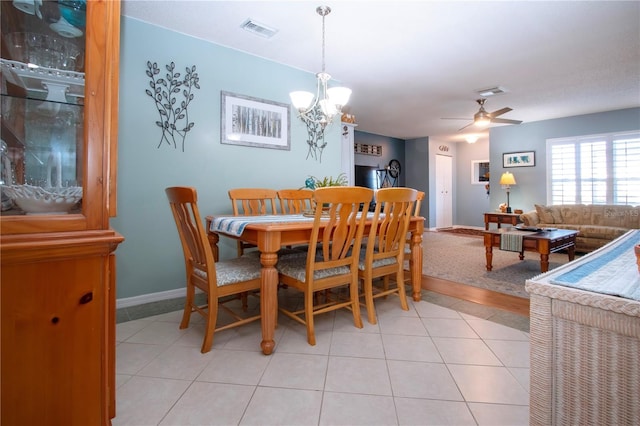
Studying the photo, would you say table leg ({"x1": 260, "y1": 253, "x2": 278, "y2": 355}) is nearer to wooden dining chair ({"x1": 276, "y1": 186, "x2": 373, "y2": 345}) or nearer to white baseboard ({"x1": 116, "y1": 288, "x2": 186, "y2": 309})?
wooden dining chair ({"x1": 276, "y1": 186, "x2": 373, "y2": 345})

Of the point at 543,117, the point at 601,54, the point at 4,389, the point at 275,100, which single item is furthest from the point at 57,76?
the point at 543,117

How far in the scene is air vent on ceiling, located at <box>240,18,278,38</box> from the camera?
8.84 feet

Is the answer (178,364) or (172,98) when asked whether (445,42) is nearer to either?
(172,98)

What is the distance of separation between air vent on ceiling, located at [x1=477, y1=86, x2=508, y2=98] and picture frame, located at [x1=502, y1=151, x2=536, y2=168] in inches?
99.1

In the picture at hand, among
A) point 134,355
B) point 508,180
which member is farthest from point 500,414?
point 508,180

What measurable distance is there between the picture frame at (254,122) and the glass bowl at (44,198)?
2.39 m

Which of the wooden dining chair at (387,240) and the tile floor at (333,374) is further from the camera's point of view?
the wooden dining chair at (387,240)

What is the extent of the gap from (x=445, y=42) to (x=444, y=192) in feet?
20.0

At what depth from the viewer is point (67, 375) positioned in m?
0.77

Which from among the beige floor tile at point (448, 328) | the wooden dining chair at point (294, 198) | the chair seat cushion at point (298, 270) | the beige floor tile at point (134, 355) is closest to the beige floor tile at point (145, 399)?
the beige floor tile at point (134, 355)

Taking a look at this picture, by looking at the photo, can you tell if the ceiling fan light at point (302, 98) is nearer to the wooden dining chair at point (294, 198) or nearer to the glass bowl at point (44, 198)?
the wooden dining chair at point (294, 198)

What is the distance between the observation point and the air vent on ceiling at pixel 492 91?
14.3 ft

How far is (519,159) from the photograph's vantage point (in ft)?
21.3

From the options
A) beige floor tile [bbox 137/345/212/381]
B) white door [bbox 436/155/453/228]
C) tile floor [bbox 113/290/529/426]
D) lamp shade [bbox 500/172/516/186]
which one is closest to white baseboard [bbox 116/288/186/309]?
tile floor [bbox 113/290/529/426]
